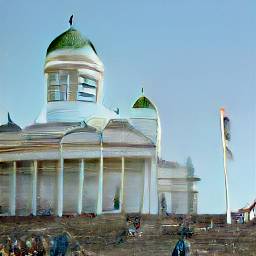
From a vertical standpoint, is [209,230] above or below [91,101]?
below

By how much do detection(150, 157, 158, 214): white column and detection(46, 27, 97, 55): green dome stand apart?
1.07 m

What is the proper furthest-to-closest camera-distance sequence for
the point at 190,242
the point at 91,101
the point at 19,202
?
1. the point at 91,101
2. the point at 19,202
3. the point at 190,242

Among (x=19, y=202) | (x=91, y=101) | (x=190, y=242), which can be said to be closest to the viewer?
(x=190, y=242)

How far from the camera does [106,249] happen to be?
524 centimetres

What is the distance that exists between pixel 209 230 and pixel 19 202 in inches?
58.3

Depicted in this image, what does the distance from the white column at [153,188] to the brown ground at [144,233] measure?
108 millimetres

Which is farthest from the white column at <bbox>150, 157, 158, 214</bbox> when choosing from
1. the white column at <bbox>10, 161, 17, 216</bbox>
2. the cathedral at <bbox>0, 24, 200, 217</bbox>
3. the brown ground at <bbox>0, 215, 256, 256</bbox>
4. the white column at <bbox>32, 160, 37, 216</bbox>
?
the white column at <bbox>10, 161, 17, 216</bbox>

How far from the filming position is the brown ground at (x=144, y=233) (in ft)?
17.1

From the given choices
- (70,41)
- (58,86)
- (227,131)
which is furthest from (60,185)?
(227,131)

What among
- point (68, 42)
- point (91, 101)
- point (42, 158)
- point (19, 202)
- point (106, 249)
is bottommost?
point (106, 249)

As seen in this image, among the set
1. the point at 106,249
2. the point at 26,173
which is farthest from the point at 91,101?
the point at 106,249

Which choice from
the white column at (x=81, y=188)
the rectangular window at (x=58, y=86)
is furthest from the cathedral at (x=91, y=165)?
the rectangular window at (x=58, y=86)

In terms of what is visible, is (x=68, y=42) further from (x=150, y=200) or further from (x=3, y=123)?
(x=150, y=200)

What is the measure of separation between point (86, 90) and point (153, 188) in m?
1.16
